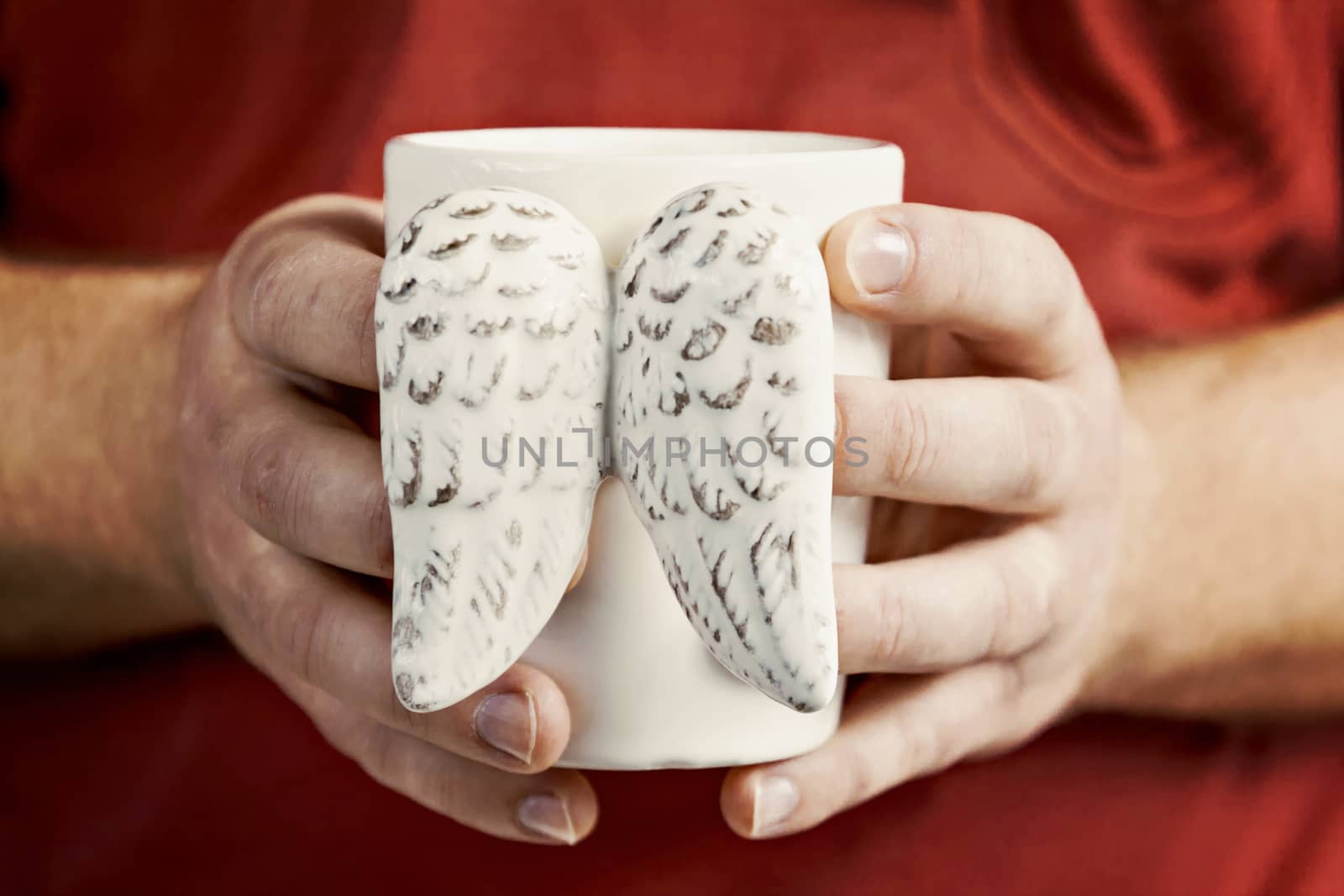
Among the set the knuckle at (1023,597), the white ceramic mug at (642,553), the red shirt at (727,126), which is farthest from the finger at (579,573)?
the red shirt at (727,126)

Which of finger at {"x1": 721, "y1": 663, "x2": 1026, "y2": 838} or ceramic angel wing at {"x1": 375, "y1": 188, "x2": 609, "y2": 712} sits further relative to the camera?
finger at {"x1": 721, "y1": 663, "x2": 1026, "y2": 838}

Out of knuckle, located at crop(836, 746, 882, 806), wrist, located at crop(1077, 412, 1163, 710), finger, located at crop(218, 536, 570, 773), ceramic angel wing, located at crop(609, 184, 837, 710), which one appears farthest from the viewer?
wrist, located at crop(1077, 412, 1163, 710)

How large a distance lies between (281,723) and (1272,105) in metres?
0.86

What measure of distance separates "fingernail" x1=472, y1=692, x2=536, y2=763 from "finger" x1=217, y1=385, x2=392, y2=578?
0.08 meters

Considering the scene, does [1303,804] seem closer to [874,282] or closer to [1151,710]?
[1151,710]

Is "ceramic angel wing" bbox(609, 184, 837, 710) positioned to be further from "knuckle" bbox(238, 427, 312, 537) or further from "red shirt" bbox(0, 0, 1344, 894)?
"red shirt" bbox(0, 0, 1344, 894)

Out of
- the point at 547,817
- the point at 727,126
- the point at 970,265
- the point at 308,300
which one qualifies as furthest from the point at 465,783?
the point at 727,126

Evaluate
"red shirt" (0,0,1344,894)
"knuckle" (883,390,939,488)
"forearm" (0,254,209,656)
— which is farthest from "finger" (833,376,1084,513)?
"forearm" (0,254,209,656)

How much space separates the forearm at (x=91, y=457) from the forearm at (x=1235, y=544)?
25.1 inches

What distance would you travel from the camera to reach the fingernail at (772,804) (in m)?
0.57

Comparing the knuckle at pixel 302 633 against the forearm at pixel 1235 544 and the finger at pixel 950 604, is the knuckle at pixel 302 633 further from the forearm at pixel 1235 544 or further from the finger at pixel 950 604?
the forearm at pixel 1235 544

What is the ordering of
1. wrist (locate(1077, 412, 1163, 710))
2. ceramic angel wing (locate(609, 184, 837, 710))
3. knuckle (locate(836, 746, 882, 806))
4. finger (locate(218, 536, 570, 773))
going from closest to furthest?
ceramic angel wing (locate(609, 184, 837, 710)), finger (locate(218, 536, 570, 773)), knuckle (locate(836, 746, 882, 806)), wrist (locate(1077, 412, 1163, 710))

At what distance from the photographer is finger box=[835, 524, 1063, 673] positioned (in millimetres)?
535

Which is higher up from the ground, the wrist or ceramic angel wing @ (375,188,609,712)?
ceramic angel wing @ (375,188,609,712)
